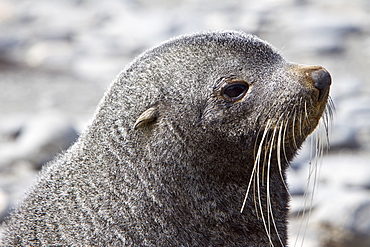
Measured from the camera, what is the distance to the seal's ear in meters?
3.74

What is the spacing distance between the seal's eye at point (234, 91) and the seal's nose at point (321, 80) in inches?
16.1

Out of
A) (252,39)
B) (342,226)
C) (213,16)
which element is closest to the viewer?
(252,39)

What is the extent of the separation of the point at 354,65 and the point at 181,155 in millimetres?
8088

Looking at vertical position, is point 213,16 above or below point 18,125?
above

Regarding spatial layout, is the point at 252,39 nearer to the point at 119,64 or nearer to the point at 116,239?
the point at 116,239

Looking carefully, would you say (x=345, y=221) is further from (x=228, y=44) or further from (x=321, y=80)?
(x=228, y=44)

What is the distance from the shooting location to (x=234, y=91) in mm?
3754

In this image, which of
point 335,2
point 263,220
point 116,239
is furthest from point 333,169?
point 335,2

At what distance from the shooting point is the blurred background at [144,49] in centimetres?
650

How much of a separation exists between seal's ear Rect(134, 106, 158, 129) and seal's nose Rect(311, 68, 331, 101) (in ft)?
3.08

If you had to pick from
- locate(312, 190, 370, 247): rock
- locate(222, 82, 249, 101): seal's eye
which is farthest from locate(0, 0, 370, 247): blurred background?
locate(222, 82, 249, 101): seal's eye

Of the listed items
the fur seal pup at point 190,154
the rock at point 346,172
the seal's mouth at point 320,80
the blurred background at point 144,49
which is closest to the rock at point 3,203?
the blurred background at point 144,49

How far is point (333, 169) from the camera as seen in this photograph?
730 cm

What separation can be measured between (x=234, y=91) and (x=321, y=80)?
0.50 metres
